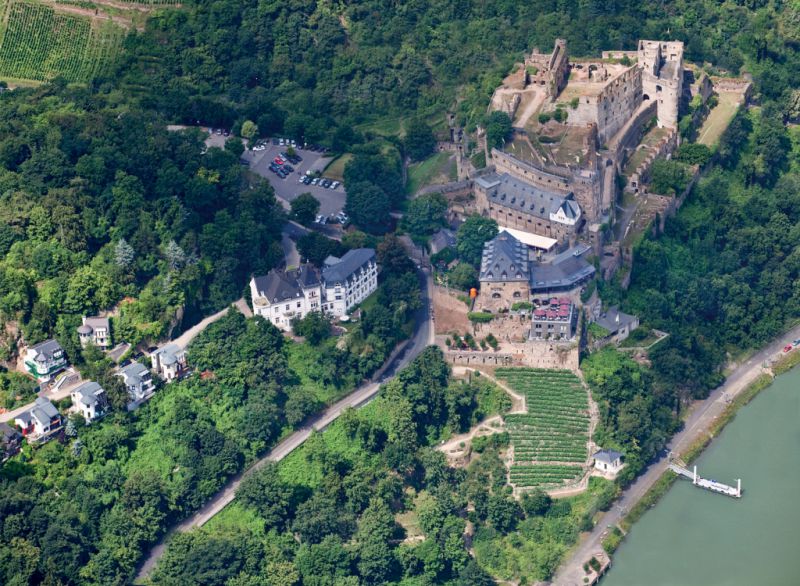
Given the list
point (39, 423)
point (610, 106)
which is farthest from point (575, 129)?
point (39, 423)

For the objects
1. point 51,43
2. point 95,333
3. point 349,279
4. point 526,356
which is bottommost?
point 526,356

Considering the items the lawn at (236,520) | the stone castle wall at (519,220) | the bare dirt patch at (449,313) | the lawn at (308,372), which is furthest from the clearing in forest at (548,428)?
the lawn at (236,520)

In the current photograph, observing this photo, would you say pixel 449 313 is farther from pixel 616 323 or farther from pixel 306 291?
pixel 616 323

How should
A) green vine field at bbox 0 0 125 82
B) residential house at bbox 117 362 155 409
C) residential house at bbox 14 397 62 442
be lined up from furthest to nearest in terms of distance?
green vine field at bbox 0 0 125 82, residential house at bbox 117 362 155 409, residential house at bbox 14 397 62 442

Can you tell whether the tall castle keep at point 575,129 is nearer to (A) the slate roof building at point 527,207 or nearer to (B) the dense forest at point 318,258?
(A) the slate roof building at point 527,207

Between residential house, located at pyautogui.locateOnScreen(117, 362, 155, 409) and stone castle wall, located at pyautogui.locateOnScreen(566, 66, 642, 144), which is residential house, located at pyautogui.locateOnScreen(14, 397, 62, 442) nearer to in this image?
residential house, located at pyautogui.locateOnScreen(117, 362, 155, 409)

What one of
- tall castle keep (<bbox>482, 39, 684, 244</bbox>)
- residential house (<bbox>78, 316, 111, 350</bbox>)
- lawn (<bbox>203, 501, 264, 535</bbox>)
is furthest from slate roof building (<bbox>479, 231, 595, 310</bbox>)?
residential house (<bbox>78, 316, 111, 350</bbox>)

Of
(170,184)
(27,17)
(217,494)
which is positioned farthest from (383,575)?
(27,17)
